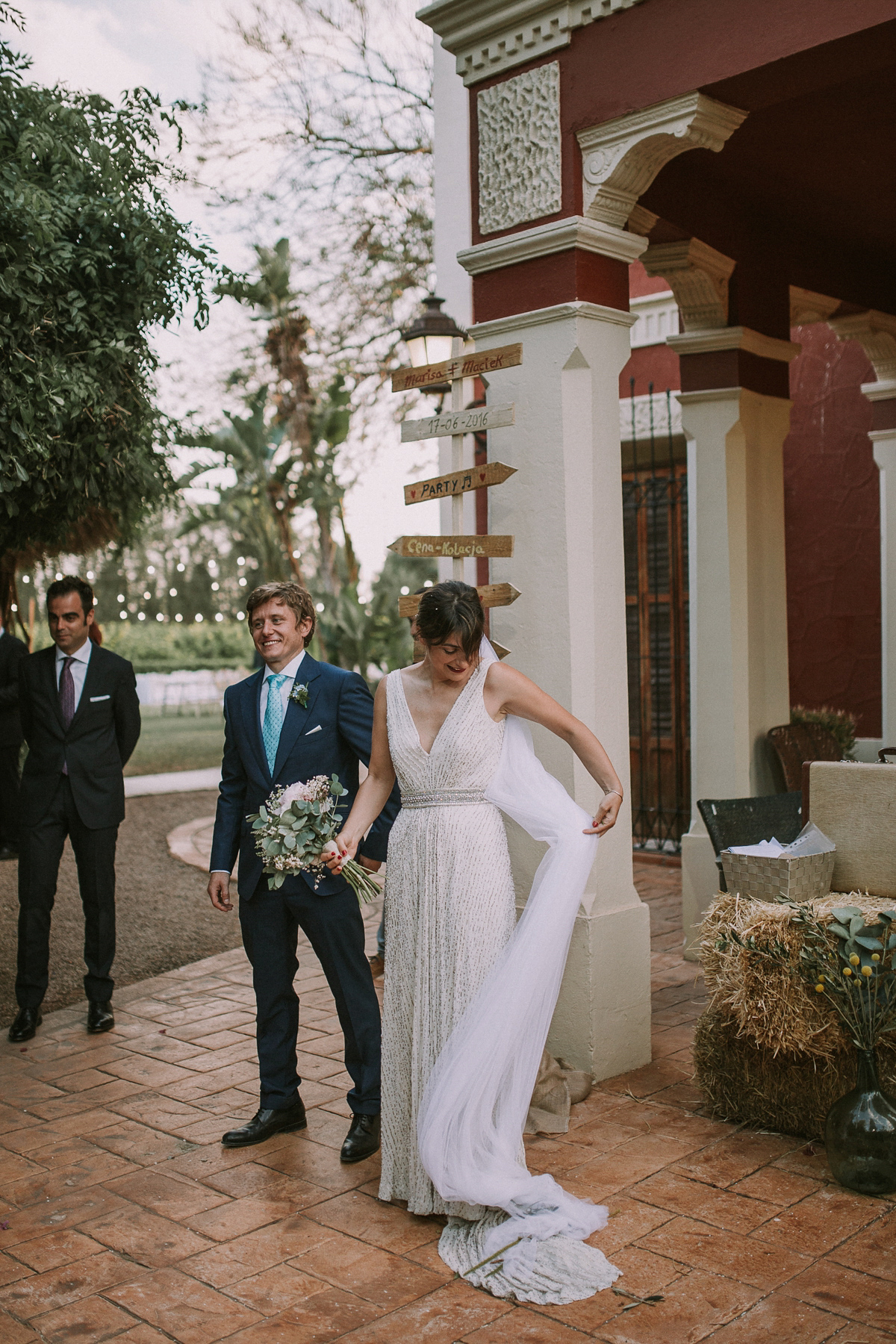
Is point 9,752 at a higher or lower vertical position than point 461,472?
lower

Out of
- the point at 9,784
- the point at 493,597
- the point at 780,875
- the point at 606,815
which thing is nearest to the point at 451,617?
the point at 606,815

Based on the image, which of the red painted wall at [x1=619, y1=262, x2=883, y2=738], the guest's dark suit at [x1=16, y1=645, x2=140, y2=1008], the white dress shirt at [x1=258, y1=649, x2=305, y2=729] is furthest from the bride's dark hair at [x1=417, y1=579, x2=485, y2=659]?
the red painted wall at [x1=619, y1=262, x2=883, y2=738]

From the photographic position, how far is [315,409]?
756 inches

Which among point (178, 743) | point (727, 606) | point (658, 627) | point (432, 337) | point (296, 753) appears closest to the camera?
point (296, 753)

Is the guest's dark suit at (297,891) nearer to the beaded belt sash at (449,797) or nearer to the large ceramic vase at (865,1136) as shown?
the beaded belt sash at (449,797)

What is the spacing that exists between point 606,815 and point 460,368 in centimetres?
212

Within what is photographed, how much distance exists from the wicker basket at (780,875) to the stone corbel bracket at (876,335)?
4.94m

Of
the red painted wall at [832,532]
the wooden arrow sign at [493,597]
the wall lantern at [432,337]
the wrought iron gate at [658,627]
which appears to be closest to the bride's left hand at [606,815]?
the wooden arrow sign at [493,597]

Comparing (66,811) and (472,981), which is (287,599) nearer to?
(472,981)

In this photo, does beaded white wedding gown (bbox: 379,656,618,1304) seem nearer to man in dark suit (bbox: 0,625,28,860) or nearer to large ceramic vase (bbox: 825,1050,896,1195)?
large ceramic vase (bbox: 825,1050,896,1195)

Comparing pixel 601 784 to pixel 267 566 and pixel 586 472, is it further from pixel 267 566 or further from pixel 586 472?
pixel 267 566

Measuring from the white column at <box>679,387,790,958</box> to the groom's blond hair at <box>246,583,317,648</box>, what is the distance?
9.81 feet

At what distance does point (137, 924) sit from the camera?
7.86 m

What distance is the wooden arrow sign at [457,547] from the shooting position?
4.74 meters
